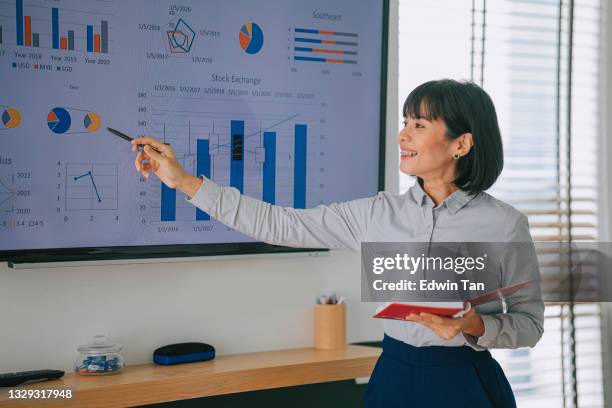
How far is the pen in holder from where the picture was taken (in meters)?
2.89

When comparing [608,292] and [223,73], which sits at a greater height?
[223,73]

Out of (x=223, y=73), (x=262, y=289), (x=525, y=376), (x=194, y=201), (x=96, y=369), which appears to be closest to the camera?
(x=194, y=201)

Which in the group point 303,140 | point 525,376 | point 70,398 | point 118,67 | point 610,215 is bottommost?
point 525,376

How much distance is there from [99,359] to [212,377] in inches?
14.4

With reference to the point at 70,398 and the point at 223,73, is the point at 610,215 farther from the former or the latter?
the point at 70,398

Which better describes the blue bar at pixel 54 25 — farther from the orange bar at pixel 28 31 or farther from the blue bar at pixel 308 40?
the blue bar at pixel 308 40

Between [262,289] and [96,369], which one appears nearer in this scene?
[96,369]

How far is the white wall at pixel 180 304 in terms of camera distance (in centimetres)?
245

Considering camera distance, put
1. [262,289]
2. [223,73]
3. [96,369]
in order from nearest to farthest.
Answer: [96,369], [223,73], [262,289]

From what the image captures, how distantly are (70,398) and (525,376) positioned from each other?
218cm

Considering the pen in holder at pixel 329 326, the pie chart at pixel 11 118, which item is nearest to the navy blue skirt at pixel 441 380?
the pen in holder at pixel 329 326

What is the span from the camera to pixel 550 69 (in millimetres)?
3645

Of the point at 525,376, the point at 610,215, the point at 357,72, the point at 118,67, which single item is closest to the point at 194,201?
the point at 118,67

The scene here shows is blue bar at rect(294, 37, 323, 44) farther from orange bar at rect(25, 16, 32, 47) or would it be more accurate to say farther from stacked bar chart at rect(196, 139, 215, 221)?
orange bar at rect(25, 16, 32, 47)
